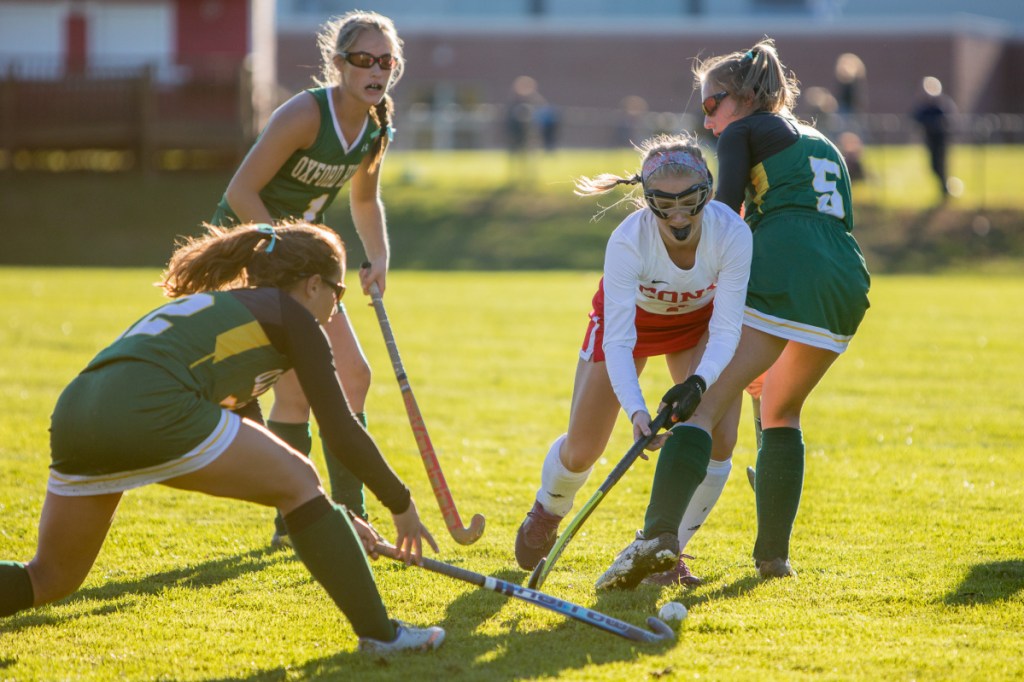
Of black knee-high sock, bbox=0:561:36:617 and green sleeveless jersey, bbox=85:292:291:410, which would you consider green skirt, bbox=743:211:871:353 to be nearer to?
green sleeveless jersey, bbox=85:292:291:410

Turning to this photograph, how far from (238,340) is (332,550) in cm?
66

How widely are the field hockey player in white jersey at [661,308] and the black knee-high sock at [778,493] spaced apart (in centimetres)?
19

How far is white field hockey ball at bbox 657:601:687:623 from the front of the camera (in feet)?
13.2

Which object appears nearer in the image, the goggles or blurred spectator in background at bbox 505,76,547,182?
the goggles

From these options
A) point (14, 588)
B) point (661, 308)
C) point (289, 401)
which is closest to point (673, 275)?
point (661, 308)

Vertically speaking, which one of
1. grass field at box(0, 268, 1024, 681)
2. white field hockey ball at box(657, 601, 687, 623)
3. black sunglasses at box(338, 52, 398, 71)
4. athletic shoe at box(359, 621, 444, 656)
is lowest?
grass field at box(0, 268, 1024, 681)

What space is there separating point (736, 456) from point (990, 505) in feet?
5.20

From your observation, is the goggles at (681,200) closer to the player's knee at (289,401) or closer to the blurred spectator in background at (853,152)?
the player's knee at (289,401)

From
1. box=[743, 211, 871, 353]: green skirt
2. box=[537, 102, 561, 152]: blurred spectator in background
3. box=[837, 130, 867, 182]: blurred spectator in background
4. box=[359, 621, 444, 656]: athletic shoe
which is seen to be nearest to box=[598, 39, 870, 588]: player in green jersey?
box=[743, 211, 871, 353]: green skirt

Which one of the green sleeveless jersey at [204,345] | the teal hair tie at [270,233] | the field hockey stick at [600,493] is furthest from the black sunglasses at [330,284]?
the field hockey stick at [600,493]

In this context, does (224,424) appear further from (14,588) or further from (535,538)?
(535,538)

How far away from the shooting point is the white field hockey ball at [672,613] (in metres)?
4.04

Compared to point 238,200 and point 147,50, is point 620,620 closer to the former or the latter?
point 238,200

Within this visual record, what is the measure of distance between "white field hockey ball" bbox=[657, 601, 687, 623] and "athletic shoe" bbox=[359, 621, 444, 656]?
30.6 inches
